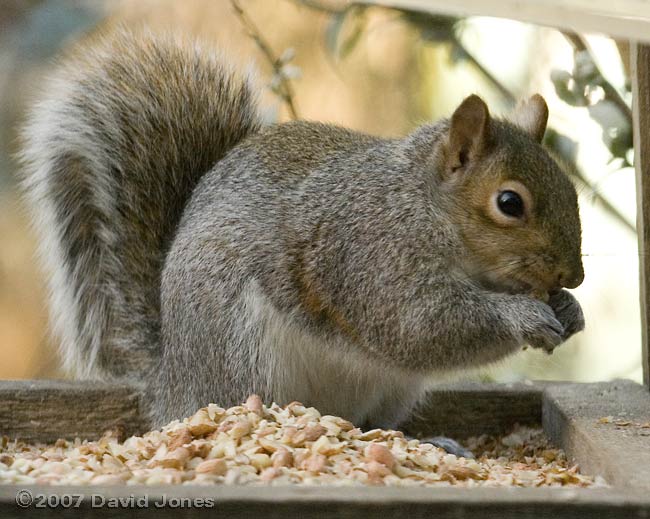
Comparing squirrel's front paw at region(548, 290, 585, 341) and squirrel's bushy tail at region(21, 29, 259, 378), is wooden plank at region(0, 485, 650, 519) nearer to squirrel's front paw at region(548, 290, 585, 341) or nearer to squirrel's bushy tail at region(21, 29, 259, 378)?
squirrel's front paw at region(548, 290, 585, 341)

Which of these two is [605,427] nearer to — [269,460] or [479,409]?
[479,409]

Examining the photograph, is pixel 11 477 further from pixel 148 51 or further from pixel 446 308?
pixel 148 51

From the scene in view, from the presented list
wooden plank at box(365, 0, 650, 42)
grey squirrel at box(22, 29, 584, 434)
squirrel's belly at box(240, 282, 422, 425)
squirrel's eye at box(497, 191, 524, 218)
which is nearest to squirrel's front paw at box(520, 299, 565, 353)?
grey squirrel at box(22, 29, 584, 434)

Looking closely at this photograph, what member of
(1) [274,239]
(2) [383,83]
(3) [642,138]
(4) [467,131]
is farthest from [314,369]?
(2) [383,83]

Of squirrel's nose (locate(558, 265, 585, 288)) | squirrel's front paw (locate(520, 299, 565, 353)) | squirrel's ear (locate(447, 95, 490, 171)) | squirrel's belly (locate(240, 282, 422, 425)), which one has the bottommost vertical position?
squirrel's belly (locate(240, 282, 422, 425))

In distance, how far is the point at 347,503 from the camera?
1.09m

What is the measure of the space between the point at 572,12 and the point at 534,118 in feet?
2.22

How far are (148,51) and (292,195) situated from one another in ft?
1.56

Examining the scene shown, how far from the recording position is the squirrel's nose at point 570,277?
1.67 metres

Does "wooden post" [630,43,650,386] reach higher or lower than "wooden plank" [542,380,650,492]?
higher

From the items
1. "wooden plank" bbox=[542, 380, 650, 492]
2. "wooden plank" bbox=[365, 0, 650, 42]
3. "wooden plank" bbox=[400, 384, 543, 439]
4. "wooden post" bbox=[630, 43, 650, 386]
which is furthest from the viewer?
"wooden plank" bbox=[400, 384, 543, 439]

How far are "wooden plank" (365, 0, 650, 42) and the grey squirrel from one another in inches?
14.0

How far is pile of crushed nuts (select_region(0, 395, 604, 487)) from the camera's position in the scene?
4.24ft

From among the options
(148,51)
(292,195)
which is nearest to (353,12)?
(148,51)
